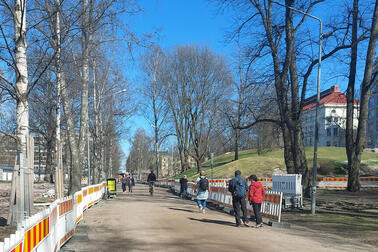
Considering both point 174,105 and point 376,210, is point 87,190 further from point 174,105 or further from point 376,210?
point 174,105

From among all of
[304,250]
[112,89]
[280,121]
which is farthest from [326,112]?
[304,250]

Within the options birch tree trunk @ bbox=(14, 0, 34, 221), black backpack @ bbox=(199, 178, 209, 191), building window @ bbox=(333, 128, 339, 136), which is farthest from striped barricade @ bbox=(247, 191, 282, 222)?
building window @ bbox=(333, 128, 339, 136)

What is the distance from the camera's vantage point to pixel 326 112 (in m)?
96.1

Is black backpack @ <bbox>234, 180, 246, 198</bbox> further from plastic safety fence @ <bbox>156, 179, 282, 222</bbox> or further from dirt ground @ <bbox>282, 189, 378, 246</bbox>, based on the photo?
dirt ground @ <bbox>282, 189, 378, 246</bbox>

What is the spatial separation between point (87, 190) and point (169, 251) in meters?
10.5

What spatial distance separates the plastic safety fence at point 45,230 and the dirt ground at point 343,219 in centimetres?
761

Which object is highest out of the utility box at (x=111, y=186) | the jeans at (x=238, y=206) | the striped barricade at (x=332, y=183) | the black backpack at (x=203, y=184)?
the black backpack at (x=203, y=184)

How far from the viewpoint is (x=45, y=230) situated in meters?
6.55

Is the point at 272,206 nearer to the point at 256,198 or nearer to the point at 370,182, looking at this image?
the point at 256,198

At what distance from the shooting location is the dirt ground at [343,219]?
1271 centimetres

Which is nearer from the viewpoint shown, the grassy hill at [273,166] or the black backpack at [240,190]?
the black backpack at [240,190]

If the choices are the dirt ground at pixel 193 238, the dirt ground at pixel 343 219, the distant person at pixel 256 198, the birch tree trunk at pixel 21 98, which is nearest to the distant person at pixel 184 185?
the dirt ground at pixel 343 219

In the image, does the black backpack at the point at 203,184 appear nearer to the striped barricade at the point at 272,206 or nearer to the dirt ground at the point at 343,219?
the striped barricade at the point at 272,206

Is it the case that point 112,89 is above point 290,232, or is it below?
above
